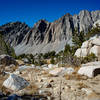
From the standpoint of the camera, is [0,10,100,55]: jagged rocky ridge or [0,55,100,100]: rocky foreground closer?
[0,55,100,100]: rocky foreground

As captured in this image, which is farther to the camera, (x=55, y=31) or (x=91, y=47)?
(x=55, y=31)

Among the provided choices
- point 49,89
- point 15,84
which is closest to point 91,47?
point 49,89

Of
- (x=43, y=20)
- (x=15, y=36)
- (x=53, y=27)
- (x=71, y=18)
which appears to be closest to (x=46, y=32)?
(x=53, y=27)

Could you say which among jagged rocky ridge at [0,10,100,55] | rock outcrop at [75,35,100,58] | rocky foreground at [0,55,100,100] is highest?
jagged rocky ridge at [0,10,100,55]

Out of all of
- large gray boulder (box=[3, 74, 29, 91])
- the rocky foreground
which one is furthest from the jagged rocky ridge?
large gray boulder (box=[3, 74, 29, 91])

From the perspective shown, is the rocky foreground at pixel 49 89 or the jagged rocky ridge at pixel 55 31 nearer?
the rocky foreground at pixel 49 89

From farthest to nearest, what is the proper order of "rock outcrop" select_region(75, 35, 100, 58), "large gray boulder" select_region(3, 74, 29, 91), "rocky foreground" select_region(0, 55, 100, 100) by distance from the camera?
"rock outcrop" select_region(75, 35, 100, 58) → "large gray boulder" select_region(3, 74, 29, 91) → "rocky foreground" select_region(0, 55, 100, 100)

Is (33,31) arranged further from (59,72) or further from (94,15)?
(59,72)

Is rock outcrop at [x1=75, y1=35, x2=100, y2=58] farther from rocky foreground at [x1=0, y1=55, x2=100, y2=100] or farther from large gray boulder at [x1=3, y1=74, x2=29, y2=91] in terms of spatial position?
large gray boulder at [x1=3, y1=74, x2=29, y2=91]

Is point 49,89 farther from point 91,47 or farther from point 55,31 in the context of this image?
point 55,31

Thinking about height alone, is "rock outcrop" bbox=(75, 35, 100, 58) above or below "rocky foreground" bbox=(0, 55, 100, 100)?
above

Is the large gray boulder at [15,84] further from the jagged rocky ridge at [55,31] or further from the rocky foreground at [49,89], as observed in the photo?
the jagged rocky ridge at [55,31]

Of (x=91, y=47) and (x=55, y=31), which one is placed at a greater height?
(x=55, y=31)

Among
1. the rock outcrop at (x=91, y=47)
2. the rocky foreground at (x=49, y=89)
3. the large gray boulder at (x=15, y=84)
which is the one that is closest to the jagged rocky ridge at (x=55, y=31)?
the rock outcrop at (x=91, y=47)
